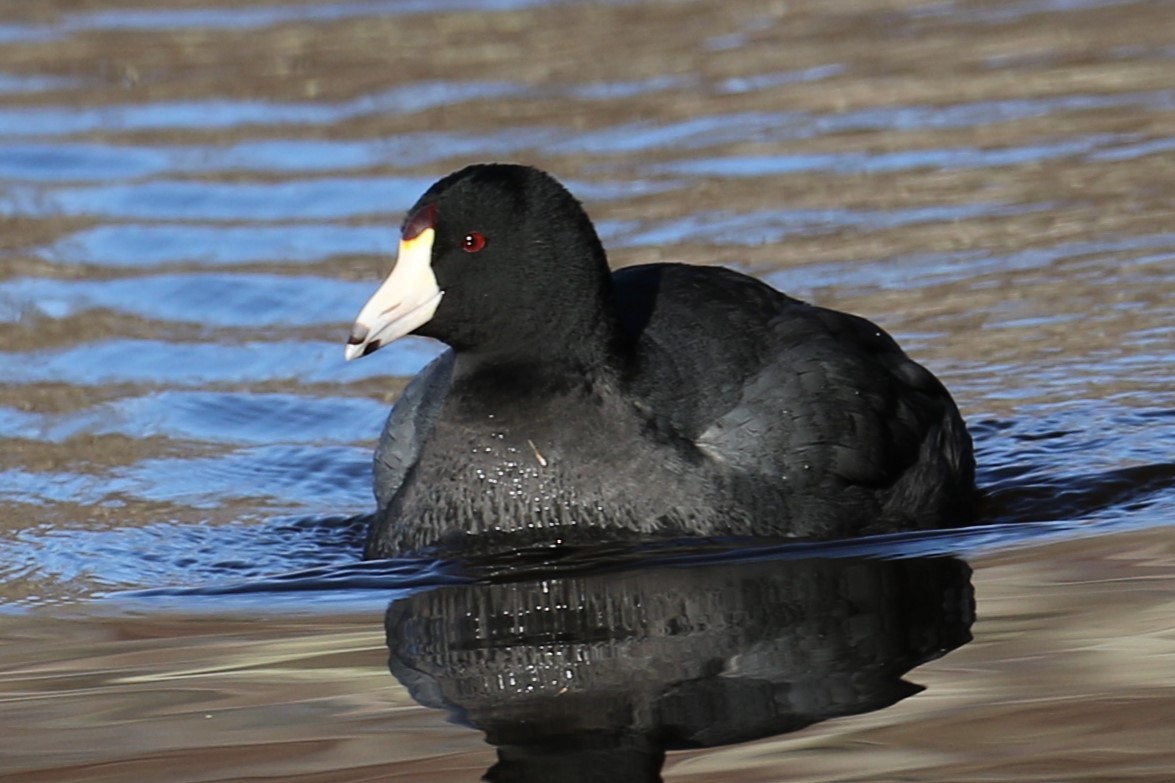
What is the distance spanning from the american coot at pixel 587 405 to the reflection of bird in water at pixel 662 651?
0.93 ft

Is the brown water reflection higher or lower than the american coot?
lower

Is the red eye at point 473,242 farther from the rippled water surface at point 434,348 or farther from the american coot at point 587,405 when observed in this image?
the rippled water surface at point 434,348

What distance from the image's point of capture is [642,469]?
514 cm

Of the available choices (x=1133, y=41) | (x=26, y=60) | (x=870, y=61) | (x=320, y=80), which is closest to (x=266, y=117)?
(x=320, y=80)

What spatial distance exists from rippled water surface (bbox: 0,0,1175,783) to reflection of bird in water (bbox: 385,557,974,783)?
0.03 m

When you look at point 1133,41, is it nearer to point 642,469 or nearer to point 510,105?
point 510,105

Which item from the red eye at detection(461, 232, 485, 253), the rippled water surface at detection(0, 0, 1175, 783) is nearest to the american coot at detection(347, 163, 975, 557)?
the red eye at detection(461, 232, 485, 253)

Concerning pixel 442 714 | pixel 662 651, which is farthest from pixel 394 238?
pixel 442 714

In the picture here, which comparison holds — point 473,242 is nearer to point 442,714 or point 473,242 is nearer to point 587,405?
point 587,405

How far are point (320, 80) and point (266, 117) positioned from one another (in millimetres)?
580

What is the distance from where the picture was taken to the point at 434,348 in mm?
7738

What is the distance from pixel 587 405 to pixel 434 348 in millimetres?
2577

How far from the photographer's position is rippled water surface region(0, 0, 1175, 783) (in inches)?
154

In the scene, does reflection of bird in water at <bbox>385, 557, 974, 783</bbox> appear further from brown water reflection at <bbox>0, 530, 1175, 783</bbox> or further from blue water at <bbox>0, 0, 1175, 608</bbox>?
blue water at <bbox>0, 0, 1175, 608</bbox>
